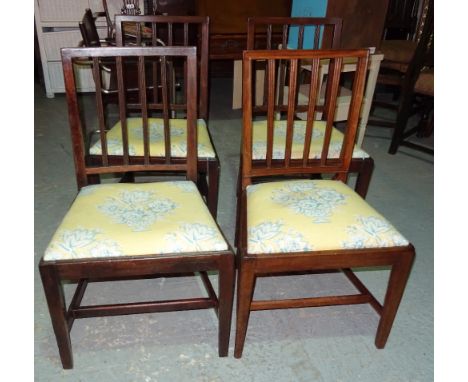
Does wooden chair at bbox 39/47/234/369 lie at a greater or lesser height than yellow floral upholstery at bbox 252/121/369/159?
lesser

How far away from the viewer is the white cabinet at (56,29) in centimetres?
335

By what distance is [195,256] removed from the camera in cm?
109

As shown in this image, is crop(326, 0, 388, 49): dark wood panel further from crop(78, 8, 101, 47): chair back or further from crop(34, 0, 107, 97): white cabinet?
crop(34, 0, 107, 97): white cabinet

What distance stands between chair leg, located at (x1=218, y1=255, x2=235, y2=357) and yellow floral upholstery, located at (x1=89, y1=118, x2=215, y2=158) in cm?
62

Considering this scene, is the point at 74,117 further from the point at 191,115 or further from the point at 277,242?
the point at 277,242

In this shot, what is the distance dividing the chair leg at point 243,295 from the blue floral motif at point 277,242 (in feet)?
0.17

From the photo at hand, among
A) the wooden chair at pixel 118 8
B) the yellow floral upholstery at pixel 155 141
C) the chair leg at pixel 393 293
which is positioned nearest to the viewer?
the chair leg at pixel 393 293

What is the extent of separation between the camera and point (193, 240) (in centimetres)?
110

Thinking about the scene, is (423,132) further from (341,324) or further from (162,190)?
(162,190)

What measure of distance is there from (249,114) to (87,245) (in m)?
0.62

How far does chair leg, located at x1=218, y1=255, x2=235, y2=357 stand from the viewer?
112 centimetres

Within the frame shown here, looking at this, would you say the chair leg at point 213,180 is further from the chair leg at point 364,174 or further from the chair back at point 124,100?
the chair leg at point 364,174

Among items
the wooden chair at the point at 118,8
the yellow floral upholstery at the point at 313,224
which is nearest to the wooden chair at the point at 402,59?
the yellow floral upholstery at the point at 313,224

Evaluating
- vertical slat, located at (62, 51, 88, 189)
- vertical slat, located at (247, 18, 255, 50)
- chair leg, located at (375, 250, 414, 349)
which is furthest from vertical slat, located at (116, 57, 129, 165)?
chair leg, located at (375, 250, 414, 349)
